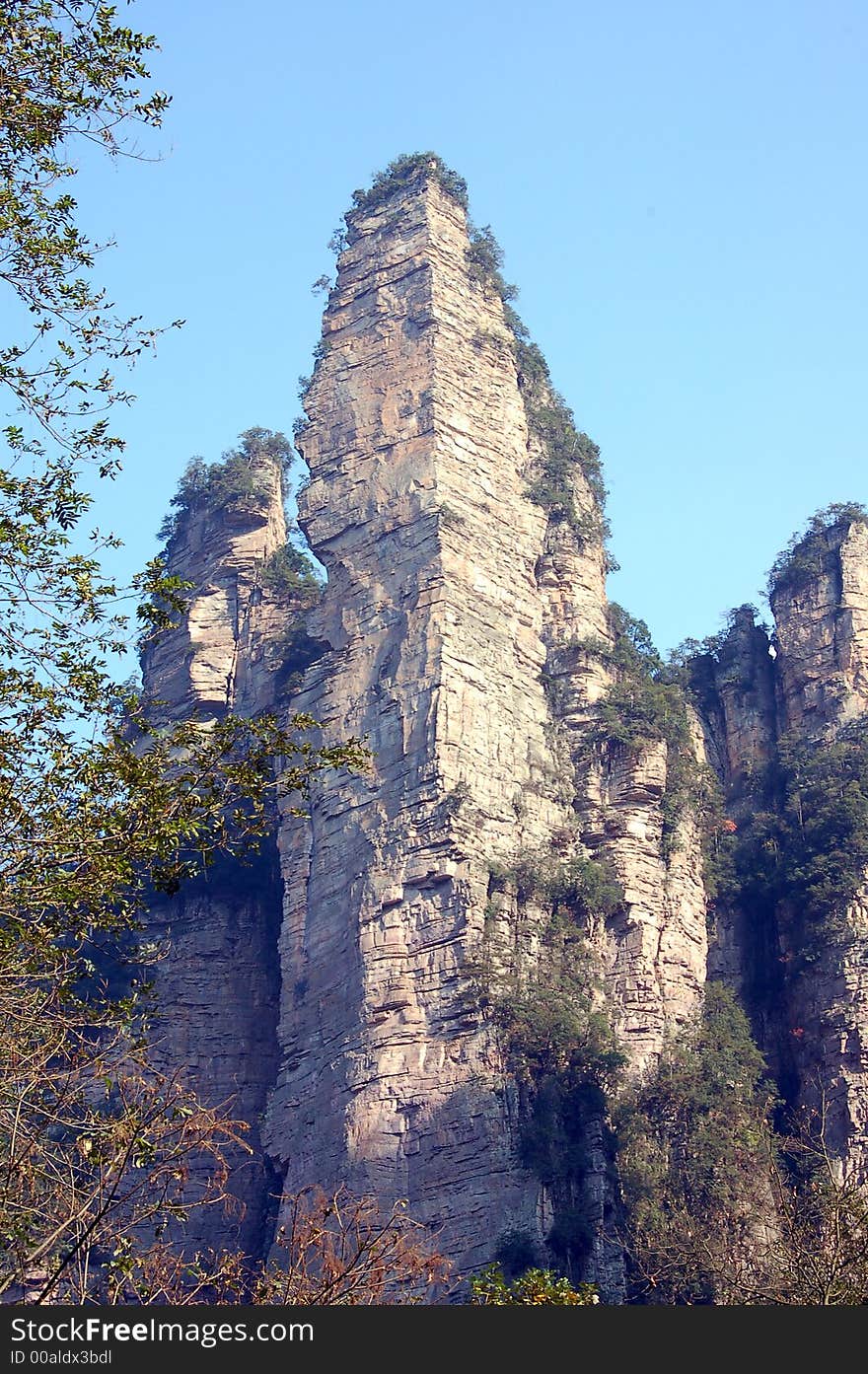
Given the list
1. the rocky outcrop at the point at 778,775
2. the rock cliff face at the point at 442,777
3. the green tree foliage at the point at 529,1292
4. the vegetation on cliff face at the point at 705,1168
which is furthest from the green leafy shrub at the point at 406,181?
the green tree foliage at the point at 529,1292

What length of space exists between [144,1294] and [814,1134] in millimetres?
19919

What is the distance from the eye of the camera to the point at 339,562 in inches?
1458

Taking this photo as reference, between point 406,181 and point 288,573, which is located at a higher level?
point 406,181

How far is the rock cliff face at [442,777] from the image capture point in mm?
30250

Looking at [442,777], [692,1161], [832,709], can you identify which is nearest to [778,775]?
[832,709]

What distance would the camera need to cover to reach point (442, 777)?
107ft

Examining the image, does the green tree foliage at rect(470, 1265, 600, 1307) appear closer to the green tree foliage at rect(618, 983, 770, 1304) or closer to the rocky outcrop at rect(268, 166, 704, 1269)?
the green tree foliage at rect(618, 983, 770, 1304)

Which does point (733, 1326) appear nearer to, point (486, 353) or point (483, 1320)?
point (483, 1320)

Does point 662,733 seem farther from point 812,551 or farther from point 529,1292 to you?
point 529,1292

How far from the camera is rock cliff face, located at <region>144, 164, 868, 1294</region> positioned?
30250 millimetres

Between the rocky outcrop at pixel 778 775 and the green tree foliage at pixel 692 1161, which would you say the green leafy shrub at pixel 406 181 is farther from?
the green tree foliage at pixel 692 1161

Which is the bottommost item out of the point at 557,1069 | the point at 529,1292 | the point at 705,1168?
the point at 529,1292

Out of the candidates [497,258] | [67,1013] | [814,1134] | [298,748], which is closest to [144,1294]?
[67,1013]

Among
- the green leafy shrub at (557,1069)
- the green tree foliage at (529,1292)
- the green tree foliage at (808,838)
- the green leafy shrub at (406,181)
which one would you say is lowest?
the green tree foliage at (529,1292)
